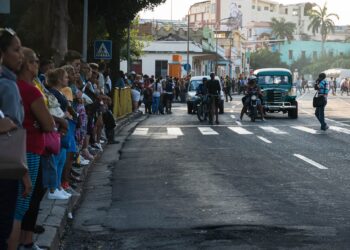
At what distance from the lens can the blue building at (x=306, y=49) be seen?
150 m

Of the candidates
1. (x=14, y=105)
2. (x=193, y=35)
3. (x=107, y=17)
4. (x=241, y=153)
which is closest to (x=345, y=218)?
(x=14, y=105)

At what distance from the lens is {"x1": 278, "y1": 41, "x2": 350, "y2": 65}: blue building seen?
492 feet

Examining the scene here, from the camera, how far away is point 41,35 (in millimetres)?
26656

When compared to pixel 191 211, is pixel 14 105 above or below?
above

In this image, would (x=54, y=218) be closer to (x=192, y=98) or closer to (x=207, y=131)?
(x=207, y=131)

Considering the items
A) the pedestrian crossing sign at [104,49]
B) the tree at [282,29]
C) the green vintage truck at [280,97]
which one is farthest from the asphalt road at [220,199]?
the tree at [282,29]

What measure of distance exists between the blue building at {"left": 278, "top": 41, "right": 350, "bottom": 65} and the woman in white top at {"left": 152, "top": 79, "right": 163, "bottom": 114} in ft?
372

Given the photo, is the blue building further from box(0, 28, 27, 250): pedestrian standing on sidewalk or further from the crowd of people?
box(0, 28, 27, 250): pedestrian standing on sidewalk

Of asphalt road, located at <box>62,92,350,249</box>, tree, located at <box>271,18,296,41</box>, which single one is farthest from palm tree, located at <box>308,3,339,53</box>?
asphalt road, located at <box>62,92,350,249</box>

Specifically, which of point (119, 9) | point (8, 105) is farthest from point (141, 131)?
point (8, 105)

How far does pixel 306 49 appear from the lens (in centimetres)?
15188

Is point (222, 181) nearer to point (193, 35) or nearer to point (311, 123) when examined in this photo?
point (311, 123)

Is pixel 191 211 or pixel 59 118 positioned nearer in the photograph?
pixel 59 118

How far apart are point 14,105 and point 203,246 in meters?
2.84
